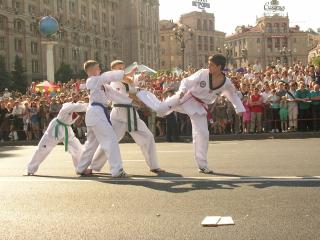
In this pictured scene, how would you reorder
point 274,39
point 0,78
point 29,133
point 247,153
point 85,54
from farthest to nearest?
point 274,39 < point 85,54 < point 0,78 < point 29,133 < point 247,153

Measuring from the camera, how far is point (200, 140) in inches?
378

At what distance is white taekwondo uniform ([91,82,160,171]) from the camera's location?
964 centimetres

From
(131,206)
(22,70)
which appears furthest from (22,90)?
(131,206)

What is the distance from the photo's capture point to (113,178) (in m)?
9.16

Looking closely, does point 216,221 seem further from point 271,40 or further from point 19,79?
point 271,40

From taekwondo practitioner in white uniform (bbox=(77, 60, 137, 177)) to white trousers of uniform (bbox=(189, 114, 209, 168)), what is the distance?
1214 mm

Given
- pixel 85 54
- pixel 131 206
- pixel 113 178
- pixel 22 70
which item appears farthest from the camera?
pixel 85 54

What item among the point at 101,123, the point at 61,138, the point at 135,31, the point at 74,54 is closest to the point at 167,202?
the point at 101,123

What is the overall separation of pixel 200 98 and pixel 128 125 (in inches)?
51.9

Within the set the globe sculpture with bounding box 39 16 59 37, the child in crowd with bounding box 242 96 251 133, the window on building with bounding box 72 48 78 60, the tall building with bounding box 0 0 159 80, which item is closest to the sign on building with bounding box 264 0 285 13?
the tall building with bounding box 0 0 159 80

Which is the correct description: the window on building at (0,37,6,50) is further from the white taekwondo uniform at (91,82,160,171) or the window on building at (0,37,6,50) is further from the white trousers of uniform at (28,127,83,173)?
the white taekwondo uniform at (91,82,160,171)

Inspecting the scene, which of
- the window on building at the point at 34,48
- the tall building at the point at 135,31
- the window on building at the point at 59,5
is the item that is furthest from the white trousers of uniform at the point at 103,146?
the tall building at the point at 135,31

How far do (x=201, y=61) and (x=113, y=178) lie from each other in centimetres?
14569

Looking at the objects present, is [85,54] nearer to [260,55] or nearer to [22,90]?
[22,90]
